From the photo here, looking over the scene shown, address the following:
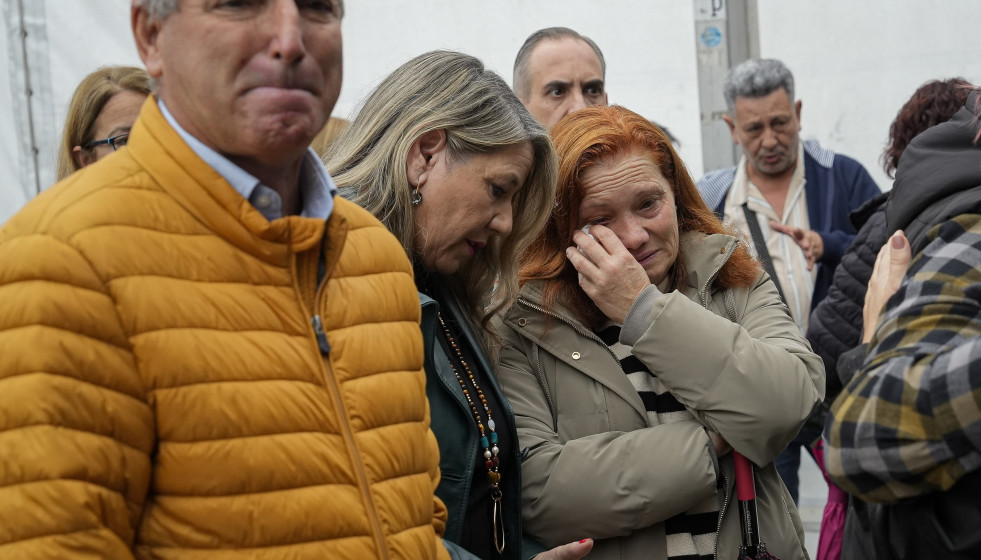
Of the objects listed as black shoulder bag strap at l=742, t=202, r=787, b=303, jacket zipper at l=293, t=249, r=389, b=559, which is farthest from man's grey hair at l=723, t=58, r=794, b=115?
jacket zipper at l=293, t=249, r=389, b=559

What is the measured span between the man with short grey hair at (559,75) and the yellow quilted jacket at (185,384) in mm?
2736

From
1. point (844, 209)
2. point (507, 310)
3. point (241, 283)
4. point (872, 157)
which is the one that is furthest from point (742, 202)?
point (241, 283)

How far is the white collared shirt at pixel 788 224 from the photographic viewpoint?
15.1 feet

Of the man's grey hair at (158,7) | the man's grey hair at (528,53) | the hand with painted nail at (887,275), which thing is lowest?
the hand with painted nail at (887,275)

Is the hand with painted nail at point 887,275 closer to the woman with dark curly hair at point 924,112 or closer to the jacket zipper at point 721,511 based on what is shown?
the jacket zipper at point 721,511

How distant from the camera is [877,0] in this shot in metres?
4.93

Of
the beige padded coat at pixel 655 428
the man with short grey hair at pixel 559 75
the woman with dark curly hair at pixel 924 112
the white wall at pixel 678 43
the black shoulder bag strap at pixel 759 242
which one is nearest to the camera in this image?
the beige padded coat at pixel 655 428

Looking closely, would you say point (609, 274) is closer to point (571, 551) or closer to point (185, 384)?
point (571, 551)

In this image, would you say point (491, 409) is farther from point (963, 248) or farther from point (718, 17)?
point (718, 17)

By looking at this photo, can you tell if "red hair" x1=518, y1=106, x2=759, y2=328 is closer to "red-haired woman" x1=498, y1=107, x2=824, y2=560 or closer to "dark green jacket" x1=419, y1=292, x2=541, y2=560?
"red-haired woman" x1=498, y1=107, x2=824, y2=560

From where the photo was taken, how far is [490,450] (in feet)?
7.02

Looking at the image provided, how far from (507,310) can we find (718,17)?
9.27ft

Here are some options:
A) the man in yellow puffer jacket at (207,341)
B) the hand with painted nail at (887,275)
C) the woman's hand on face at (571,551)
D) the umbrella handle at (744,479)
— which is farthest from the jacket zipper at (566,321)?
the man in yellow puffer jacket at (207,341)

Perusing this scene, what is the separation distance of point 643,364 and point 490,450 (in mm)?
589
